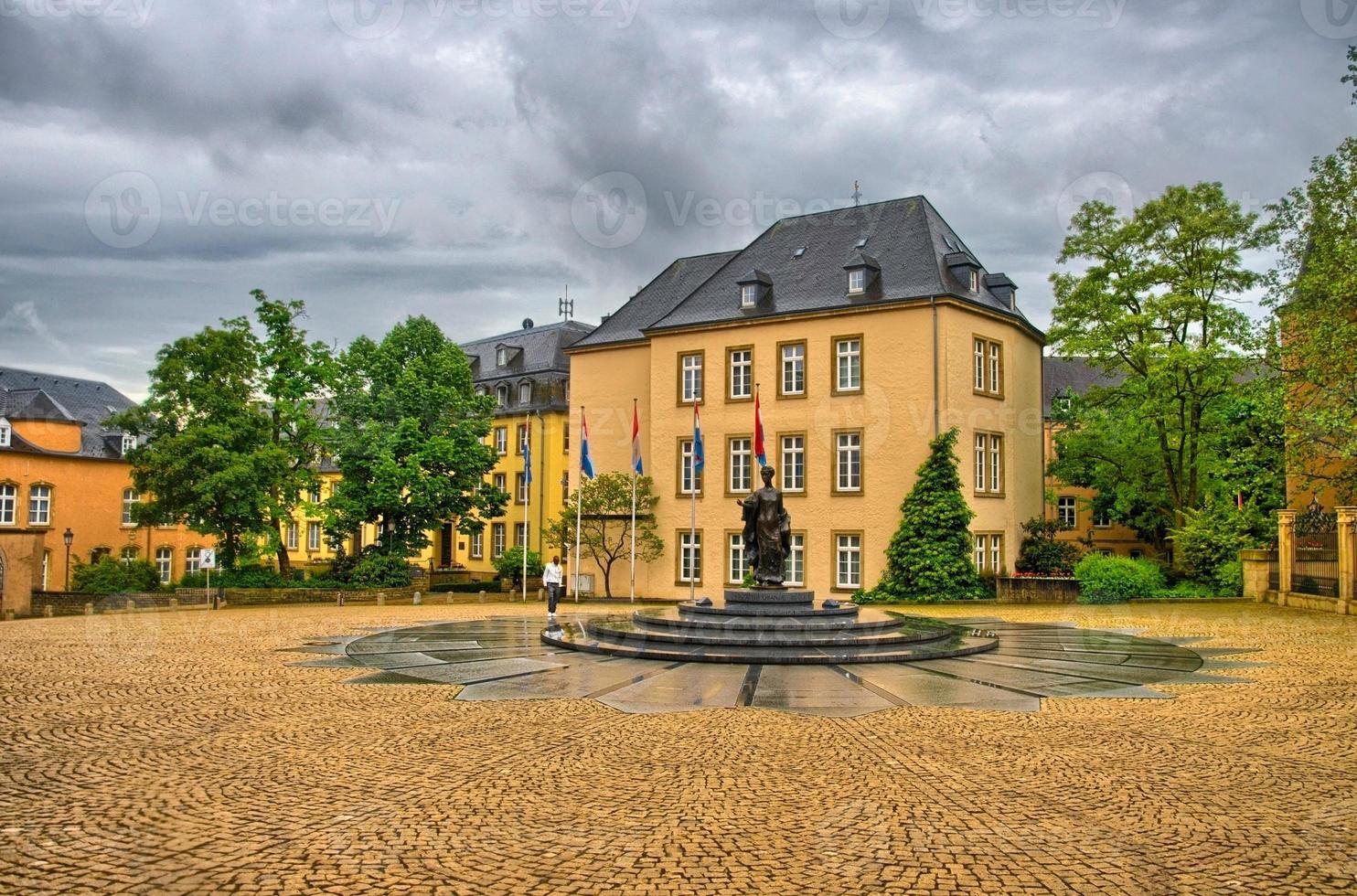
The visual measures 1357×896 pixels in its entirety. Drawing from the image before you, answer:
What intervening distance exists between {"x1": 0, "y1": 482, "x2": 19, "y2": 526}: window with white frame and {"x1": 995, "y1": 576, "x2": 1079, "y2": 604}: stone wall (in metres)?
42.6

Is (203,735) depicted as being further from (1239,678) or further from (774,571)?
(1239,678)

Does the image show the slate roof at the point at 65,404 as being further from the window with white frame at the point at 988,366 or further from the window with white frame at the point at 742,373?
the window with white frame at the point at 988,366

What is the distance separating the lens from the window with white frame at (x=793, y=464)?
34969 mm

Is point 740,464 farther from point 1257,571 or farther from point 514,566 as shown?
point 1257,571

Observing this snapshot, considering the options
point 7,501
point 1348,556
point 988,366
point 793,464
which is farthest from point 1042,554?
point 7,501

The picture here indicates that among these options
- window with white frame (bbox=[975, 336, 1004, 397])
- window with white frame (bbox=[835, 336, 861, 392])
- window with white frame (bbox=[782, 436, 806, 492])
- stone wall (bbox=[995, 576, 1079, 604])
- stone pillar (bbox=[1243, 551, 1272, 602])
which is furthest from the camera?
window with white frame (bbox=[782, 436, 806, 492])

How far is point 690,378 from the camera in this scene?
37.6 meters

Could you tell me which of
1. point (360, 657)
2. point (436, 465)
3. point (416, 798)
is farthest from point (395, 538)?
point (416, 798)

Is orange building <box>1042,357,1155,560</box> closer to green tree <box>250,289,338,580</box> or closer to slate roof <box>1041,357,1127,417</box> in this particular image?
slate roof <box>1041,357,1127,417</box>

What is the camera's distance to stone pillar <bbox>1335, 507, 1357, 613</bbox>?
23.1 m

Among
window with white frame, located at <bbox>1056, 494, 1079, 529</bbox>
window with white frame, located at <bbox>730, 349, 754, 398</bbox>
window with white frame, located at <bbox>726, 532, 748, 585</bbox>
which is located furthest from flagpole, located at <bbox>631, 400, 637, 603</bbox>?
window with white frame, located at <bbox>1056, 494, 1079, 529</bbox>

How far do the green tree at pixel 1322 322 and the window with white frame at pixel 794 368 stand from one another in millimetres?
13962

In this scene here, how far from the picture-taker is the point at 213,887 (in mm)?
5746

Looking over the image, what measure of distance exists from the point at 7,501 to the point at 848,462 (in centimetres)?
3812
